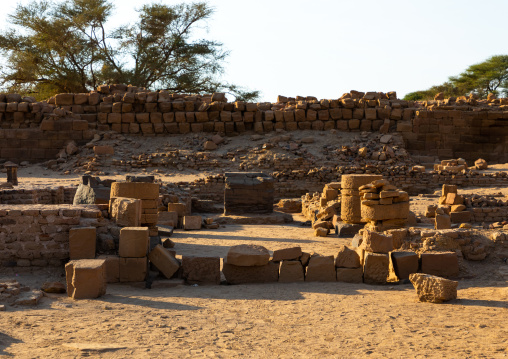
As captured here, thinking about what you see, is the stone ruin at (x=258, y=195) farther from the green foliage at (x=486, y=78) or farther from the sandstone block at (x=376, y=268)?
the green foliage at (x=486, y=78)

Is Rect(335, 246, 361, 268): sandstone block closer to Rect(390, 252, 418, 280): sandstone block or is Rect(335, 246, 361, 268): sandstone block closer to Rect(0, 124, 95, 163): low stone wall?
Rect(390, 252, 418, 280): sandstone block

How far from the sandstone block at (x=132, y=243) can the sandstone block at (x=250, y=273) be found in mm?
1183

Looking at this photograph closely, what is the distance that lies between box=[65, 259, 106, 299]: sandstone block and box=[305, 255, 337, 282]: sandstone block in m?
2.85

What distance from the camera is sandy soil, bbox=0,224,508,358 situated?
5.43 metres

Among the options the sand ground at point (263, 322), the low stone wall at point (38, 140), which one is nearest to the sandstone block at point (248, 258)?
the sand ground at point (263, 322)

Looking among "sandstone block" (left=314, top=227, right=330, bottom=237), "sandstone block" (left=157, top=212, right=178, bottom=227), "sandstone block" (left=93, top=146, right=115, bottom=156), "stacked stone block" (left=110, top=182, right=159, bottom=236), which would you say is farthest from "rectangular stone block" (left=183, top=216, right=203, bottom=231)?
"sandstone block" (left=93, top=146, right=115, bottom=156)

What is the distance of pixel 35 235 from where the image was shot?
27.8 ft

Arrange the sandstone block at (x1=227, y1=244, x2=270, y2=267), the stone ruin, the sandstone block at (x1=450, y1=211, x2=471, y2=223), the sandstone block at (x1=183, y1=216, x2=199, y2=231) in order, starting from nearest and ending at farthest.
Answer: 1. the sandstone block at (x1=227, y1=244, x2=270, y2=267)
2. the stone ruin
3. the sandstone block at (x1=450, y1=211, x2=471, y2=223)
4. the sandstone block at (x1=183, y1=216, x2=199, y2=231)

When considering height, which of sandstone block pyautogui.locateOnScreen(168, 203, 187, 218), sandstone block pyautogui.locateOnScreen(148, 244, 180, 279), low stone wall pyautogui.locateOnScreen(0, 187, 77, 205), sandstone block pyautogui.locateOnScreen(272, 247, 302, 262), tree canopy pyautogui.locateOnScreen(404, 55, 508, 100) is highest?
tree canopy pyautogui.locateOnScreen(404, 55, 508, 100)

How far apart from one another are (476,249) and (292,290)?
2.99 metres

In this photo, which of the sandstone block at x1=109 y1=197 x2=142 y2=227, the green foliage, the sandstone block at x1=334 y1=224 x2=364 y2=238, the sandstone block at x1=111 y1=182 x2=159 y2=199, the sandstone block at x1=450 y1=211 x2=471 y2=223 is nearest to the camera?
the sandstone block at x1=109 y1=197 x2=142 y2=227

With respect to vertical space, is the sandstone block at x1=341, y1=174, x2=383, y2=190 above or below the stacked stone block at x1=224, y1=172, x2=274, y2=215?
above

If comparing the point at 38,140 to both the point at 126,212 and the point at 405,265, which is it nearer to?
the point at 126,212

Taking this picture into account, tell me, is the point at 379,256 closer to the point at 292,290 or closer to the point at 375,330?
the point at 292,290
